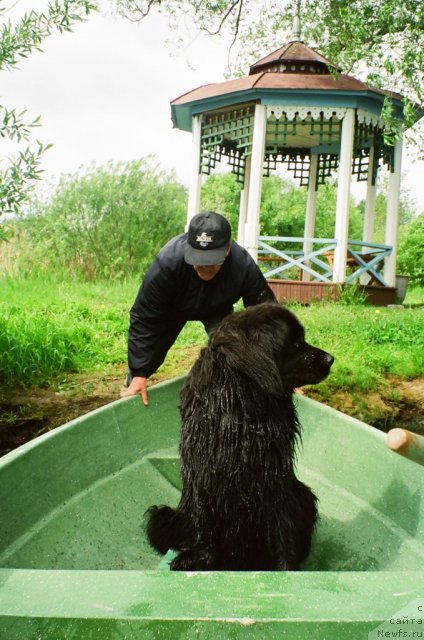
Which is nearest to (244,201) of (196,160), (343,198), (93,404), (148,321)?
(196,160)

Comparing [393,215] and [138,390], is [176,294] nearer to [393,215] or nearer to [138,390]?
[138,390]

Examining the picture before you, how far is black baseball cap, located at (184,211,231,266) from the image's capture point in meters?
3.26

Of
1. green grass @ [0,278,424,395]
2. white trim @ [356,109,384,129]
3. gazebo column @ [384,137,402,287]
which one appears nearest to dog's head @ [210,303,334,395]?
green grass @ [0,278,424,395]

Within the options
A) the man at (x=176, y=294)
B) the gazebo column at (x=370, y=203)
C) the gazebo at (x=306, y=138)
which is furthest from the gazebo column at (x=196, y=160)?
the man at (x=176, y=294)

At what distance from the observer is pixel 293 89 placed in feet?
33.5

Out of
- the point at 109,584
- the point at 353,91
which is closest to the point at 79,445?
the point at 109,584

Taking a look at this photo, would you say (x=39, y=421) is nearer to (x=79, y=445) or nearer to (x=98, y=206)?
(x=79, y=445)

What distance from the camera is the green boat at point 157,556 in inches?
47.4

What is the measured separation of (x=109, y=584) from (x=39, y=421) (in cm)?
399

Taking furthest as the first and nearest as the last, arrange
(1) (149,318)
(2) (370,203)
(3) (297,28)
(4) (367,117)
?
(2) (370,203), (4) (367,117), (3) (297,28), (1) (149,318)

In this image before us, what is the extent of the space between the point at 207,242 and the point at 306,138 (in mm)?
10006

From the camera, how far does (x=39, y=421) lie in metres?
5.09

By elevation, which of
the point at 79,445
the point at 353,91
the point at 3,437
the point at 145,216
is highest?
the point at 353,91

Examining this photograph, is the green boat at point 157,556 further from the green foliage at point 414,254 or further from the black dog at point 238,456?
the green foliage at point 414,254
